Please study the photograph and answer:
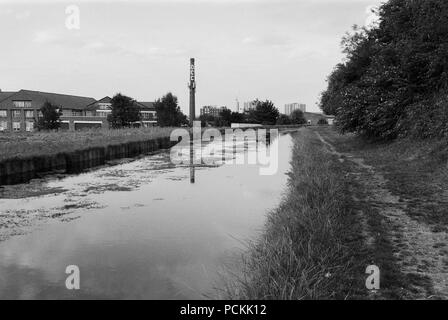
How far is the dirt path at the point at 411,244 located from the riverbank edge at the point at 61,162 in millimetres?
11475

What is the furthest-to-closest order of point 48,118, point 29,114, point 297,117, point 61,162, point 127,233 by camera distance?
point 297,117, point 29,114, point 48,118, point 61,162, point 127,233

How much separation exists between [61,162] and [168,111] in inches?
2334

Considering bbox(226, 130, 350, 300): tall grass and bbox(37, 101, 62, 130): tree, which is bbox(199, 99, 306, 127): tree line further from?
bbox(226, 130, 350, 300): tall grass

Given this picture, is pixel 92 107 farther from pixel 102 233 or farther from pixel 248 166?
pixel 102 233

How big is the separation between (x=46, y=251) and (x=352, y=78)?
2379cm

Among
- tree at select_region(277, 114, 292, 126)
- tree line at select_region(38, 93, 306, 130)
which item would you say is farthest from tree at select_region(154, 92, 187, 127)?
tree at select_region(277, 114, 292, 126)

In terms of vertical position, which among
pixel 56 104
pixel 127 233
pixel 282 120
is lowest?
pixel 127 233

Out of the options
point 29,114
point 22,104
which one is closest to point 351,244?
point 29,114

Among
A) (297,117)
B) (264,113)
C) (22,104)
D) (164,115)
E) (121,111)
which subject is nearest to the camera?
(121,111)

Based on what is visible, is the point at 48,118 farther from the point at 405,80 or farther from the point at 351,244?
the point at 351,244

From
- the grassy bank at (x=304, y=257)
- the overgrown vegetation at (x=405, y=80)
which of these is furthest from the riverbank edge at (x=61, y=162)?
the overgrown vegetation at (x=405, y=80)

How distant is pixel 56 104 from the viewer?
292 ft

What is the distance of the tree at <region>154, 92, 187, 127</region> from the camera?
76438mm
